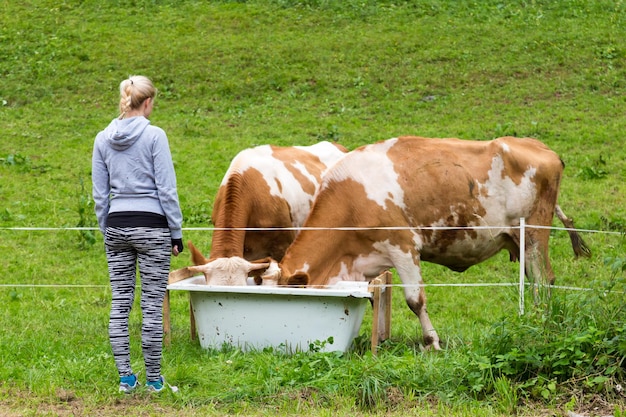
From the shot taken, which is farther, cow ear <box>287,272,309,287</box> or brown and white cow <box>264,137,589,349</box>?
brown and white cow <box>264,137,589,349</box>

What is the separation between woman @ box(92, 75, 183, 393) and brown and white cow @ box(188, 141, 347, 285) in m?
1.70

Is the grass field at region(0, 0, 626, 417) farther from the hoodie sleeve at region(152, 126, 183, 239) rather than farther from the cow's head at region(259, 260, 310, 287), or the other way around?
the hoodie sleeve at region(152, 126, 183, 239)

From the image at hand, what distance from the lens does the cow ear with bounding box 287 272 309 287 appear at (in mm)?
8006

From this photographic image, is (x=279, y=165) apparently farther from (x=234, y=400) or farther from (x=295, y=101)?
(x=295, y=101)

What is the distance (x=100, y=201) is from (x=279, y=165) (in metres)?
4.29

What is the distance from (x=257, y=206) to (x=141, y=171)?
3.53 meters

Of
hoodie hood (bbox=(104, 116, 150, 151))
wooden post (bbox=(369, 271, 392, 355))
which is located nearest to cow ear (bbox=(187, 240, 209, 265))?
wooden post (bbox=(369, 271, 392, 355))

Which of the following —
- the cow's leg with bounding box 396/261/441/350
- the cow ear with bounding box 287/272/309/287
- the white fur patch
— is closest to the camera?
the cow ear with bounding box 287/272/309/287

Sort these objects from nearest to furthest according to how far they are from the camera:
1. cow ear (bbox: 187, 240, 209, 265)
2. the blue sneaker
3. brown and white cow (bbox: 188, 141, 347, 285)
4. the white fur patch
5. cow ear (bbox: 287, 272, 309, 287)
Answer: the blue sneaker < cow ear (bbox: 287, 272, 309, 287) < brown and white cow (bbox: 188, 141, 347, 285) < cow ear (bbox: 187, 240, 209, 265) < the white fur patch

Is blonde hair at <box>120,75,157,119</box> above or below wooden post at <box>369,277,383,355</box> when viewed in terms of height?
above

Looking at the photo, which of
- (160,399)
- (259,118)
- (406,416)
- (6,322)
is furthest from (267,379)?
(259,118)

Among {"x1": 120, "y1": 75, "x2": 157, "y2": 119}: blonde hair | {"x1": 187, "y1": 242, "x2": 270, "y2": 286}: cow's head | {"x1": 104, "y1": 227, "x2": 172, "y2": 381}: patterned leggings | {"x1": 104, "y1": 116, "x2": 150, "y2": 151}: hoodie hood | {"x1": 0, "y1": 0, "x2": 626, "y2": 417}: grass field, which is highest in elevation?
{"x1": 120, "y1": 75, "x2": 157, "y2": 119}: blonde hair

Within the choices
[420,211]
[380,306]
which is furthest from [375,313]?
[420,211]

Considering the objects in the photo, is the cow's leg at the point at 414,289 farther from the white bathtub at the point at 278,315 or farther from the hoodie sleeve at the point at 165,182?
the hoodie sleeve at the point at 165,182
